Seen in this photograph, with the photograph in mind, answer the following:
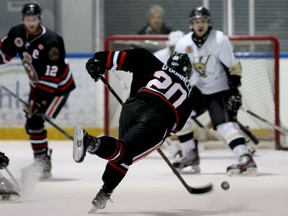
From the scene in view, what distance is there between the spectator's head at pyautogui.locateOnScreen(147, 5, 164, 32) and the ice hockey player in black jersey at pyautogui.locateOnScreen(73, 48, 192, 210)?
14.2 feet

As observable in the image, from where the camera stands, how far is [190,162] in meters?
7.55

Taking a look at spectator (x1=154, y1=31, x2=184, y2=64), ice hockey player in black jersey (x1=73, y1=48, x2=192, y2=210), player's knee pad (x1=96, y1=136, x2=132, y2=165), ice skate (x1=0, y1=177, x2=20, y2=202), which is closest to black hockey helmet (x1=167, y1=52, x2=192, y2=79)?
ice hockey player in black jersey (x1=73, y1=48, x2=192, y2=210)

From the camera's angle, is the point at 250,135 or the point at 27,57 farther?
the point at 250,135

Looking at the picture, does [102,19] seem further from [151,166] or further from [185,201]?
[185,201]

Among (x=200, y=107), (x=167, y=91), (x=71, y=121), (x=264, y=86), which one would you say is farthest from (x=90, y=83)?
(x=167, y=91)

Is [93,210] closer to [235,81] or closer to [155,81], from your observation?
[155,81]

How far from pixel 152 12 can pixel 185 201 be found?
4.60m

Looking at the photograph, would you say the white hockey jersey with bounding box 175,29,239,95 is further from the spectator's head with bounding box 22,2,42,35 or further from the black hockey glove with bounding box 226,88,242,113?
the spectator's head with bounding box 22,2,42,35

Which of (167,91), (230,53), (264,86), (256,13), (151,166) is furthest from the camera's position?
(256,13)

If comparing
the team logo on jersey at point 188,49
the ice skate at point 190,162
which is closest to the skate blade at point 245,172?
the ice skate at point 190,162

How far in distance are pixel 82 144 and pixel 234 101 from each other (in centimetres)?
251

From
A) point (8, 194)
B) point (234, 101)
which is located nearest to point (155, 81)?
point (8, 194)

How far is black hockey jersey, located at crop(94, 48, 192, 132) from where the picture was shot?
5.51 metres

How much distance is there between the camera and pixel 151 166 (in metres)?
8.15
